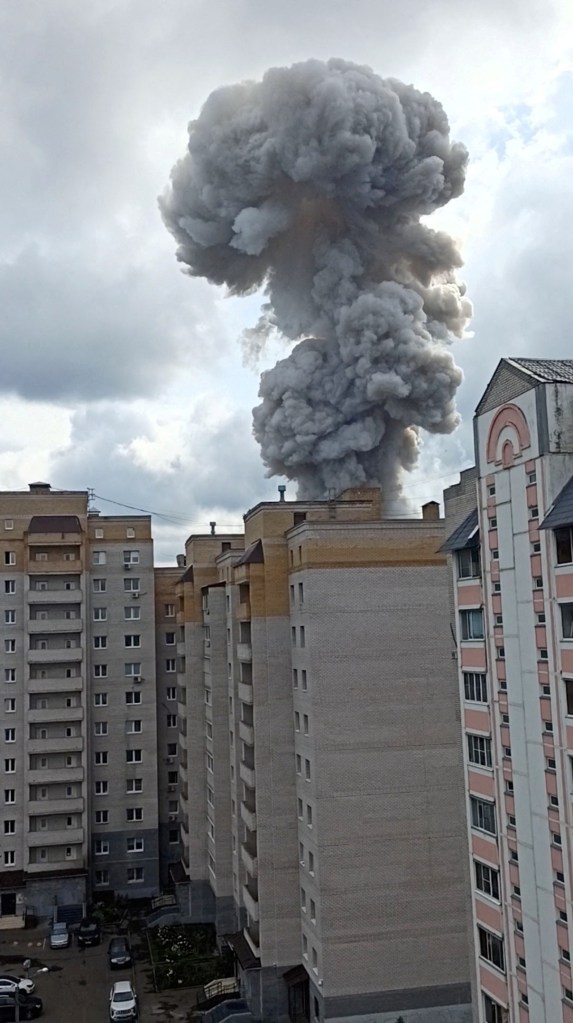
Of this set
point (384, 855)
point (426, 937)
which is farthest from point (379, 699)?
point (426, 937)

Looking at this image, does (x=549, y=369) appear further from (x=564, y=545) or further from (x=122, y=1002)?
(x=122, y=1002)

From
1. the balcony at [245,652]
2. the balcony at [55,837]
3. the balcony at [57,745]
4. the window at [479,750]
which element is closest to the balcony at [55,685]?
the balcony at [57,745]

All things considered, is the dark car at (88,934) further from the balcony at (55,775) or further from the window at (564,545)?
the window at (564,545)

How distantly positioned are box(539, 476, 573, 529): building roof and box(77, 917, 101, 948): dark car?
36.5 metres

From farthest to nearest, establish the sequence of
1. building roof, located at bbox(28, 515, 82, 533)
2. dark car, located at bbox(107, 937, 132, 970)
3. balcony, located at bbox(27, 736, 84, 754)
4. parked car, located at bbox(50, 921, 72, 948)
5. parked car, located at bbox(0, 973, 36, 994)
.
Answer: building roof, located at bbox(28, 515, 82, 533) < balcony, located at bbox(27, 736, 84, 754) < parked car, located at bbox(50, 921, 72, 948) < dark car, located at bbox(107, 937, 132, 970) < parked car, located at bbox(0, 973, 36, 994)

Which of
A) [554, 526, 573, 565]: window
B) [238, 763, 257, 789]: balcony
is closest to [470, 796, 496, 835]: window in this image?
[554, 526, 573, 565]: window

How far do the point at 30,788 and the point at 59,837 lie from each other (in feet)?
9.78

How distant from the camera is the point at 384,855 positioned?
1208 inches

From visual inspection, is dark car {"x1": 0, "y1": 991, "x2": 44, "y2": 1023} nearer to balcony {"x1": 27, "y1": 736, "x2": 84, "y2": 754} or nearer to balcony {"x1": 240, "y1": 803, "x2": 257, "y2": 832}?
balcony {"x1": 240, "y1": 803, "x2": 257, "y2": 832}

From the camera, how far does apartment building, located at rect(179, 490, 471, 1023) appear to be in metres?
30.4

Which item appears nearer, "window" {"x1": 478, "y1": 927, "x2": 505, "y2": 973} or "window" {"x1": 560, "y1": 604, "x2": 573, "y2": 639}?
"window" {"x1": 560, "y1": 604, "x2": 573, "y2": 639}

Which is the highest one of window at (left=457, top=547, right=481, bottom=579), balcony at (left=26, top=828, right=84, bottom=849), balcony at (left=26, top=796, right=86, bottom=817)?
window at (left=457, top=547, right=481, bottom=579)

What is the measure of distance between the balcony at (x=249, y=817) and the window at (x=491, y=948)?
14240mm

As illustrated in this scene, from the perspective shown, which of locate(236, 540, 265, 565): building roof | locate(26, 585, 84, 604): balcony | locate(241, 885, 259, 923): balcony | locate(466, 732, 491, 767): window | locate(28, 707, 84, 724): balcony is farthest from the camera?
locate(26, 585, 84, 604): balcony
